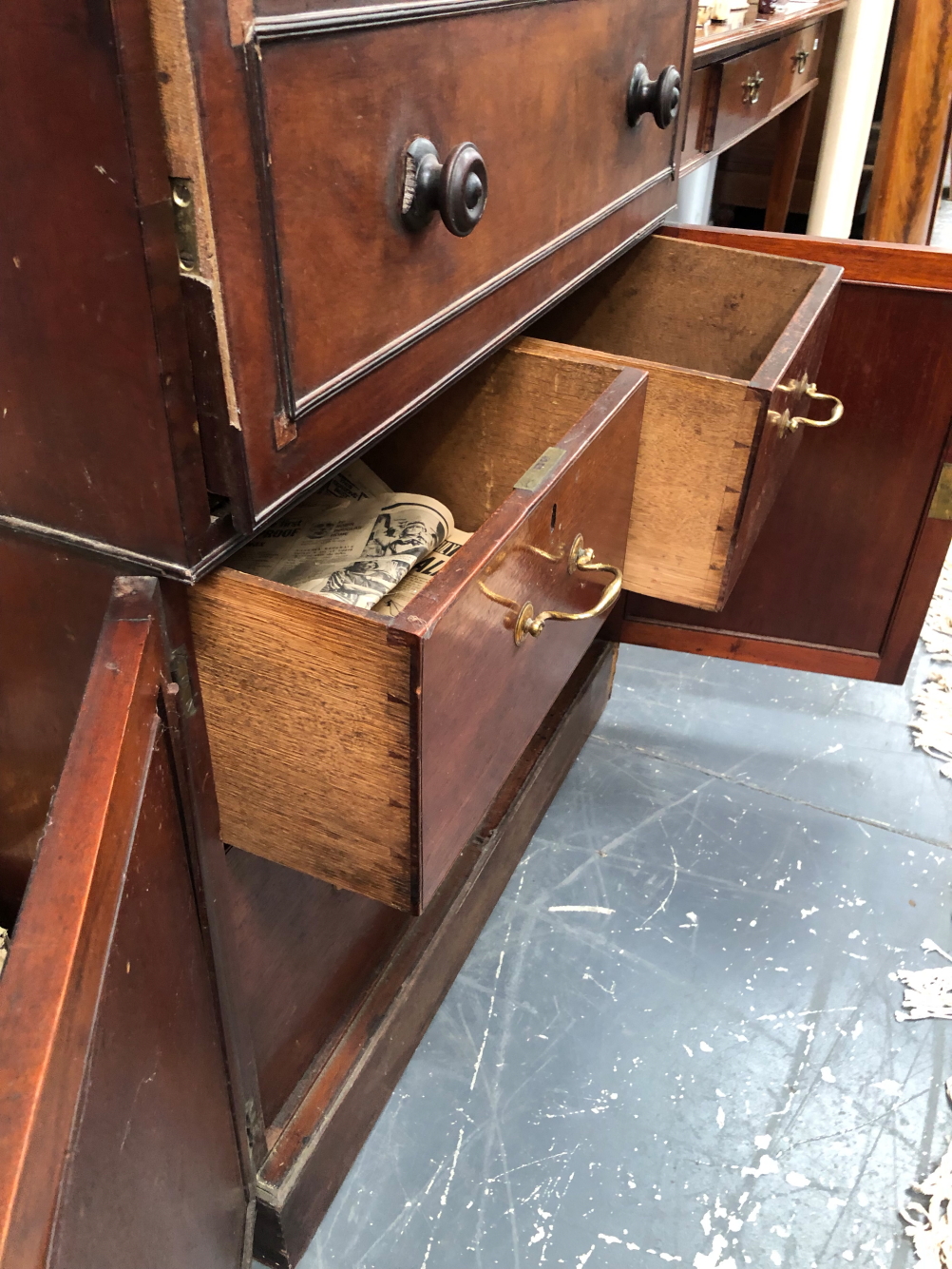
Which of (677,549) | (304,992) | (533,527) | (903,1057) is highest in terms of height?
Result: (533,527)

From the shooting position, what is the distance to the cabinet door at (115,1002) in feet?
0.97

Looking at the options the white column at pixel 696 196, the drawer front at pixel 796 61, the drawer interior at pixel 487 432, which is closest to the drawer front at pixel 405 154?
the drawer interior at pixel 487 432

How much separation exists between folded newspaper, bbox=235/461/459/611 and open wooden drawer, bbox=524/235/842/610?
162 mm

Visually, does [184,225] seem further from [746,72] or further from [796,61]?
[796,61]

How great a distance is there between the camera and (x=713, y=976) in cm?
103

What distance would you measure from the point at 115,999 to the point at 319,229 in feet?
1.06

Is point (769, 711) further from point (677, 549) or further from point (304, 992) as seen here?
point (304, 992)

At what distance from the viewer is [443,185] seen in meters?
0.47

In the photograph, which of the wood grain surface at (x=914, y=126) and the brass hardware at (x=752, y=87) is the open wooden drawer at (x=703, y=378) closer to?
the brass hardware at (x=752, y=87)

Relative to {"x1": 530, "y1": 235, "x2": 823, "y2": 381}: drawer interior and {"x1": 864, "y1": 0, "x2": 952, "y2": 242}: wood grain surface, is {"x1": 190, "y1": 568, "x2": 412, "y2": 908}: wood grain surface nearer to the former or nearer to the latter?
{"x1": 530, "y1": 235, "x2": 823, "y2": 381}: drawer interior

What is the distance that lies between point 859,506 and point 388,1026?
720 mm

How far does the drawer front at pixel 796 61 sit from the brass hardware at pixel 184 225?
4.63 ft

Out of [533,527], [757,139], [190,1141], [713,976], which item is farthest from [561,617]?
[757,139]

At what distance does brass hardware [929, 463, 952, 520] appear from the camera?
3.20ft
